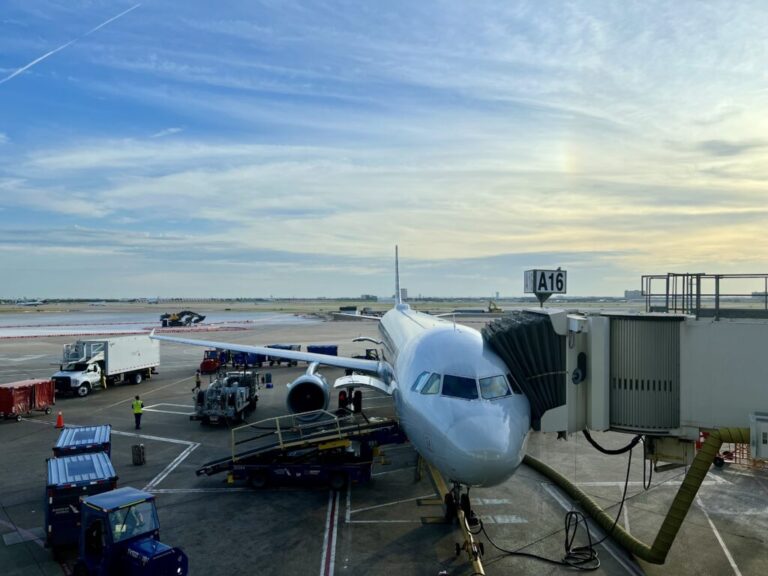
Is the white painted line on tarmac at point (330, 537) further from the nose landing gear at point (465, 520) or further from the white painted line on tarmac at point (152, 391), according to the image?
Result: the white painted line on tarmac at point (152, 391)

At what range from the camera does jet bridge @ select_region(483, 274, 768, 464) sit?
12047 mm

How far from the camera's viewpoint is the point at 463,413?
12.0 m

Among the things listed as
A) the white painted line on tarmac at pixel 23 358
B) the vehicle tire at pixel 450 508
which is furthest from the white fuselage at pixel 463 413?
the white painted line on tarmac at pixel 23 358

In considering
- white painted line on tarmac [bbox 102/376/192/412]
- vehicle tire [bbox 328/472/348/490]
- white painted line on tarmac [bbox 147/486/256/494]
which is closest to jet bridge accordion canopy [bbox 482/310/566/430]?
vehicle tire [bbox 328/472/348/490]

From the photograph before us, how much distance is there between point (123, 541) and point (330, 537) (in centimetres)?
509

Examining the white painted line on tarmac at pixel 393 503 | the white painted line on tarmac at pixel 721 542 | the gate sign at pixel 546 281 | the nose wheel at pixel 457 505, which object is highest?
the gate sign at pixel 546 281

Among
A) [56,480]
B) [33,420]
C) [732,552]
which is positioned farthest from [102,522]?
[33,420]

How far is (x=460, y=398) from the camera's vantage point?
12.5 m

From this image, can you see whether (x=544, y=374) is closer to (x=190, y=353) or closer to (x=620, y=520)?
(x=620, y=520)

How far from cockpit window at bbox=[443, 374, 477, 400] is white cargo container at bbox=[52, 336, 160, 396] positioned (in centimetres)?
2959

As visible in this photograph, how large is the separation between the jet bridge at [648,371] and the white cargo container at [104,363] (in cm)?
3027

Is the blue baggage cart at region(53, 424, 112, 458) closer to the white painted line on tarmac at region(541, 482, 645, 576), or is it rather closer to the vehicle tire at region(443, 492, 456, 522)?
the vehicle tire at region(443, 492, 456, 522)

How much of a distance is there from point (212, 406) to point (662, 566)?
66.0 feet

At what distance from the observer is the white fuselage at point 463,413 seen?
11328 millimetres
